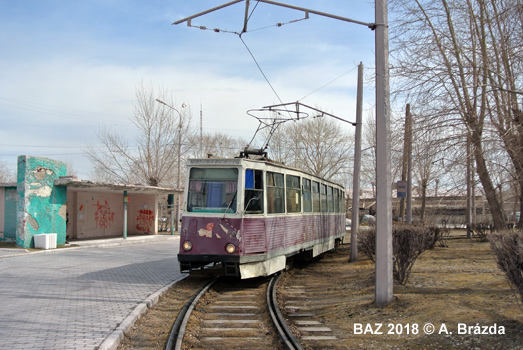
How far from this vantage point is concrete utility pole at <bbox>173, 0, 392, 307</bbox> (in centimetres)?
765

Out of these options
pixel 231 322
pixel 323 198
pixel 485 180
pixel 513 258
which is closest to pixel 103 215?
pixel 323 198

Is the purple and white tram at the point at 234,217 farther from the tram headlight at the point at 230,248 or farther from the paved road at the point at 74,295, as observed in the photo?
the paved road at the point at 74,295

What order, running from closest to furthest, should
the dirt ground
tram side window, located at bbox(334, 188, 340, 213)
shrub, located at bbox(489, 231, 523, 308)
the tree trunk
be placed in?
shrub, located at bbox(489, 231, 523, 308)
the dirt ground
the tree trunk
tram side window, located at bbox(334, 188, 340, 213)

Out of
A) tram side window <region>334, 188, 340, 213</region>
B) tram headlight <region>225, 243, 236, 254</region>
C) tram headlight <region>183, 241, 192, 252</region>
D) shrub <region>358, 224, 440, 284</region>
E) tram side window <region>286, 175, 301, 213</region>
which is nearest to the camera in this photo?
shrub <region>358, 224, 440, 284</region>

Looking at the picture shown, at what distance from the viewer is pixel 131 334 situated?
651cm

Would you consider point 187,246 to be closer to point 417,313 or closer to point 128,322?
point 128,322

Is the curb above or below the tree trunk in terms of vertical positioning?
below

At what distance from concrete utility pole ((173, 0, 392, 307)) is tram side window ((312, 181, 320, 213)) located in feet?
21.3

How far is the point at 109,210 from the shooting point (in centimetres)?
2534

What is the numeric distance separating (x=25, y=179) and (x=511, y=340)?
648 inches

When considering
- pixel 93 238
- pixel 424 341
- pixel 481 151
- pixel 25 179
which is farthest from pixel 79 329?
pixel 93 238

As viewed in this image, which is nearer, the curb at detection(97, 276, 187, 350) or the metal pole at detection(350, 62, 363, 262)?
the curb at detection(97, 276, 187, 350)

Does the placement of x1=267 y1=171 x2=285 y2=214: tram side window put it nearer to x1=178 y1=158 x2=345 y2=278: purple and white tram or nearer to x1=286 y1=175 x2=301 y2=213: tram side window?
x1=178 y1=158 x2=345 y2=278: purple and white tram

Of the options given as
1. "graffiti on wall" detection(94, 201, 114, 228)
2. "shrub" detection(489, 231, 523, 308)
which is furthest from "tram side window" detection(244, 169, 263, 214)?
"graffiti on wall" detection(94, 201, 114, 228)
